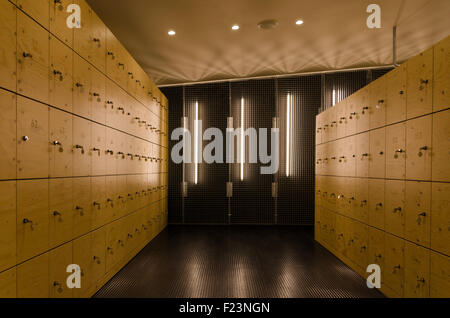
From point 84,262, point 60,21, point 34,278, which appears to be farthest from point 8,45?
point 84,262

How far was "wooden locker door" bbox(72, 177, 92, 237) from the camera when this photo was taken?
6.77 ft

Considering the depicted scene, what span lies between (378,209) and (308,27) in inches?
98.7

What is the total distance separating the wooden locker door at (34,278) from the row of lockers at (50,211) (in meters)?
0.05

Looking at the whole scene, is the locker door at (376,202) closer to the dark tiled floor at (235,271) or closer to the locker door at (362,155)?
the locker door at (362,155)

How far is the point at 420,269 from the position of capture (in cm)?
194

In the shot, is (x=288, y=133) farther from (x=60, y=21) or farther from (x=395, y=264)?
(x=60, y=21)

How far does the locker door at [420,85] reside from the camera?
6.11 ft

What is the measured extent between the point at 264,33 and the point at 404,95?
2157 mm

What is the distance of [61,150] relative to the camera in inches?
74.0

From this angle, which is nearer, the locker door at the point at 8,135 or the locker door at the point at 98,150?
the locker door at the point at 8,135

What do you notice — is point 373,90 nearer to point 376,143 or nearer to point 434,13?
point 376,143

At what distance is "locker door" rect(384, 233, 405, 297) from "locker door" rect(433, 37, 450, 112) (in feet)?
3.81

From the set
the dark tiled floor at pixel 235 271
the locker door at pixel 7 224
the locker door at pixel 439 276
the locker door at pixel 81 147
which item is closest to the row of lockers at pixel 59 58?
the locker door at pixel 81 147

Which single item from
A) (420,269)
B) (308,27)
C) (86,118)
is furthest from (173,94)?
(420,269)
